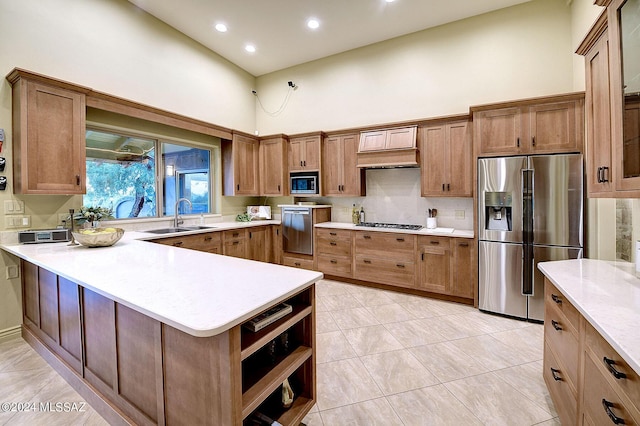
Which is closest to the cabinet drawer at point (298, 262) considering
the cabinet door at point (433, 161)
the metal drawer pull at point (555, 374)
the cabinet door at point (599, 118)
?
the cabinet door at point (433, 161)

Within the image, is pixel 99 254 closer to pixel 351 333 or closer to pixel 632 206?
pixel 351 333

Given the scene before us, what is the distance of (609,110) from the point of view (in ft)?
5.03

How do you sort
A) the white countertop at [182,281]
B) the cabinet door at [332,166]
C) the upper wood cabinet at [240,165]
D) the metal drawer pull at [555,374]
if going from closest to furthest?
the white countertop at [182,281] < the metal drawer pull at [555,374] < the cabinet door at [332,166] < the upper wood cabinet at [240,165]

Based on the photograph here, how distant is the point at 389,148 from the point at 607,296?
2.96 meters

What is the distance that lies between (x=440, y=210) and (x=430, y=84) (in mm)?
1901

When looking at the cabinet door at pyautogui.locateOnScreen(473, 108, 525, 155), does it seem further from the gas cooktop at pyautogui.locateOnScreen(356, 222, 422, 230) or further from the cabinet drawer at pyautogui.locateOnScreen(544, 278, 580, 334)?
the cabinet drawer at pyautogui.locateOnScreen(544, 278, 580, 334)

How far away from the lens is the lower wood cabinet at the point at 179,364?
3.49 ft

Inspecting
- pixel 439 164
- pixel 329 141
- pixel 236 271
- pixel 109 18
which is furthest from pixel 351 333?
pixel 109 18

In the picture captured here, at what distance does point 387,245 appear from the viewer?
386 centimetres

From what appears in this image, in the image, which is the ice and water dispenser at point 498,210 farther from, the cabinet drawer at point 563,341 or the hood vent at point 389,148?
the cabinet drawer at point 563,341

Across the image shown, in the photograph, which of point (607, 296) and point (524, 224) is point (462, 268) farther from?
point (607, 296)

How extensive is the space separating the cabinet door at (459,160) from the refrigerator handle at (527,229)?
0.64 m

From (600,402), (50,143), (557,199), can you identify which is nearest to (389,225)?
(557,199)

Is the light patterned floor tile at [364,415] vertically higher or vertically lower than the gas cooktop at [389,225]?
lower
